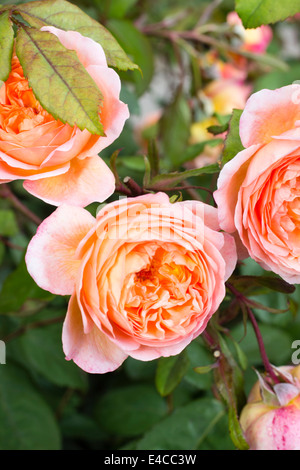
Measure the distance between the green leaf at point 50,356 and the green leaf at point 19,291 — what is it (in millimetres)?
111

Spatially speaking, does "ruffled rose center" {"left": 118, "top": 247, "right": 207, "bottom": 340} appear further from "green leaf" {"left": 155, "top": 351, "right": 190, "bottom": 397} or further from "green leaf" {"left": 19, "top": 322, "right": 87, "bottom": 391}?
→ "green leaf" {"left": 19, "top": 322, "right": 87, "bottom": 391}

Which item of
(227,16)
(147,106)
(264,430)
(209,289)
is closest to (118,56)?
(209,289)

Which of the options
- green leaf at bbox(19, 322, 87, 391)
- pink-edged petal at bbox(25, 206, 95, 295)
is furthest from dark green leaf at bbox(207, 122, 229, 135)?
green leaf at bbox(19, 322, 87, 391)

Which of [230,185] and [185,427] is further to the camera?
[185,427]

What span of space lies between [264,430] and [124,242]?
16cm

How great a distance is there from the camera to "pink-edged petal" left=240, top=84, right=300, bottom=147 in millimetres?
332

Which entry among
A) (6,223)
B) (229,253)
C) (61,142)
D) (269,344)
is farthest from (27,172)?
(269,344)

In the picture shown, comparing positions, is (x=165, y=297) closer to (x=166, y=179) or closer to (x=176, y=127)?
(x=166, y=179)

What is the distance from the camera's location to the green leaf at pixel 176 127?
2.45 feet

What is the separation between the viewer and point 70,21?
352 millimetres

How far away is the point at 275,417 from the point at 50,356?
1.08 feet

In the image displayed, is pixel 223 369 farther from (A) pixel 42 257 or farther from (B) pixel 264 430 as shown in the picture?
(A) pixel 42 257

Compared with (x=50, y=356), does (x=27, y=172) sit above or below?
above

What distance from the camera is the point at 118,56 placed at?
0.35 m
